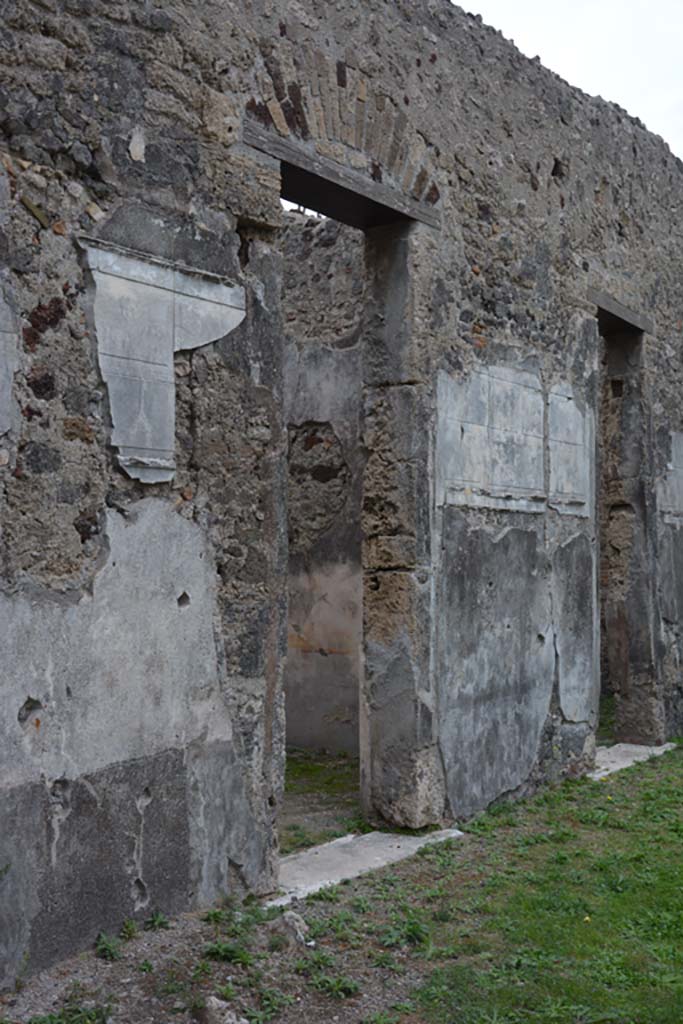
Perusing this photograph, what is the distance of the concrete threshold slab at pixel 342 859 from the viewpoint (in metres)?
4.23

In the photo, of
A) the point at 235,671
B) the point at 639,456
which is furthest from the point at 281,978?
the point at 639,456

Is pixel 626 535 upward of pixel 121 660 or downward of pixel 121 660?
upward

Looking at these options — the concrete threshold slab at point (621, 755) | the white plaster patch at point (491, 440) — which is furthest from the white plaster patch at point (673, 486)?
the white plaster patch at point (491, 440)

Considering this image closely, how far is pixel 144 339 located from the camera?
3633 mm

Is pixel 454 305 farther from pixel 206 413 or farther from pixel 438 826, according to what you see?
pixel 438 826

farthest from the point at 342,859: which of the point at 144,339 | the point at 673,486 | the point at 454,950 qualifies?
the point at 673,486

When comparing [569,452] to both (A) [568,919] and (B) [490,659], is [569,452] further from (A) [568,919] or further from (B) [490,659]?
(A) [568,919]

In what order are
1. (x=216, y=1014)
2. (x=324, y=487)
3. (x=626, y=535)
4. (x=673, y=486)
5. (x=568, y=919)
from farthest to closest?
(x=673, y=486), (x=626, y=535), (x=324, y=487), (x=568, y=919), (x=216, y=1014)

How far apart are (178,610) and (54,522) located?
0.59 metres

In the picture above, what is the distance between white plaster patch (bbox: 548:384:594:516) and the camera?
6180 millimetres

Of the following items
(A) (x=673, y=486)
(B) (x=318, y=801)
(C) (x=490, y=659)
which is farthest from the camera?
(A) (x=673, y=486)

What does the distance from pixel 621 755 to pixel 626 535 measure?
4.87ft

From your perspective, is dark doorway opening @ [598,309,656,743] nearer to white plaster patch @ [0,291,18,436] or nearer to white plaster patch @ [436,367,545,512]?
white plaster patch @ [436,367,545,512]

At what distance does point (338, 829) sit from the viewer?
198 inches
